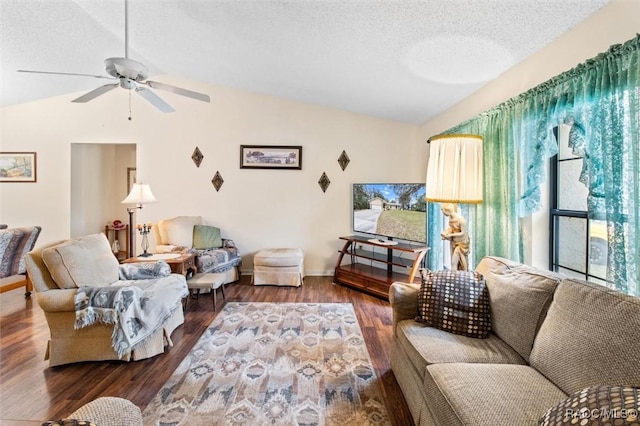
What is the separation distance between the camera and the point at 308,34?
241 centimetres

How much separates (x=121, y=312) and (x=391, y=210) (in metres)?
3.20

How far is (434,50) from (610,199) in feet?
5.26

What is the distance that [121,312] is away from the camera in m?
2.04

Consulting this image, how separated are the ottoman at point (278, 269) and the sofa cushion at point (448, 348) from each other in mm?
2403

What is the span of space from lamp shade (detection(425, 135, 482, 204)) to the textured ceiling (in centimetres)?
75

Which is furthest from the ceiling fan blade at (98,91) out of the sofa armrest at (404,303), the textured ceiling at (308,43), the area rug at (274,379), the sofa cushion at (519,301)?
the sofa cushion at (519,301)

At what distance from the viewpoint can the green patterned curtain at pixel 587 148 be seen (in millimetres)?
1385

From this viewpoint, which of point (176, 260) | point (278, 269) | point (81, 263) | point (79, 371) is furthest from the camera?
point (278, 269)

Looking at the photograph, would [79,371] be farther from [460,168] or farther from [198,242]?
[460,168]

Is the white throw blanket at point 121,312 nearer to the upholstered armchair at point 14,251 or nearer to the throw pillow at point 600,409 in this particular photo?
the upholstered armchair at point 14,251

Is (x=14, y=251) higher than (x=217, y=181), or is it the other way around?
(x=217, y=181)

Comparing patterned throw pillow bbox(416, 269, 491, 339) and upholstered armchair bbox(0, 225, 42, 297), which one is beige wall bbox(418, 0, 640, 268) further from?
upholstered armchair bbox(0, 225, 42, 297)

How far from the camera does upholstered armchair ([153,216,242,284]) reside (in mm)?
3795

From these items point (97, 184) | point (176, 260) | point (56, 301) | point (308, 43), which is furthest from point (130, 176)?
point (308, 43)
